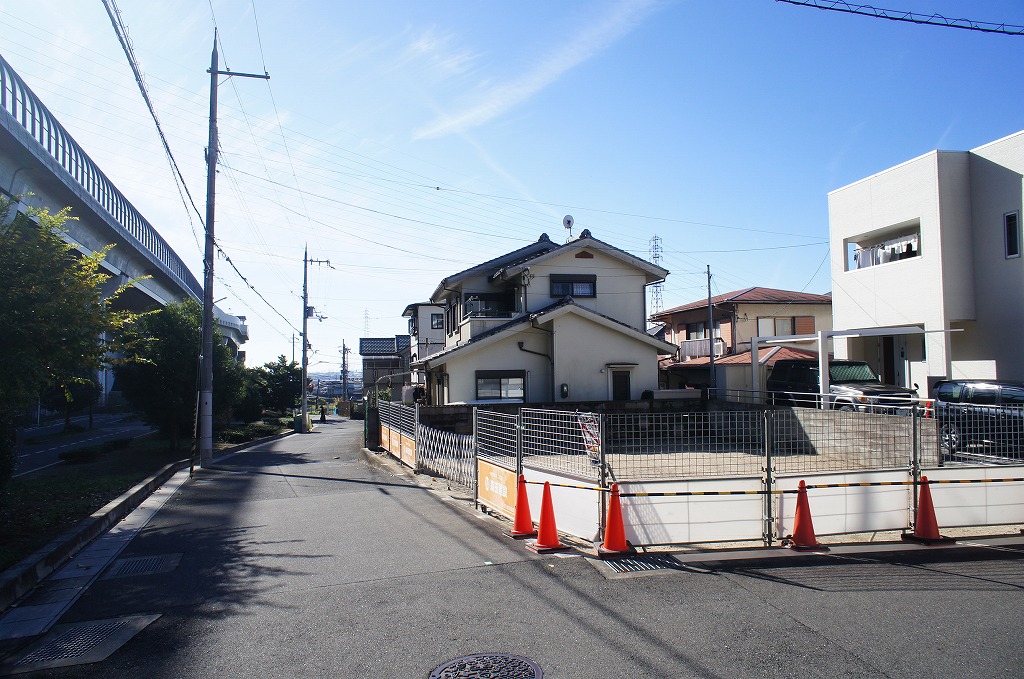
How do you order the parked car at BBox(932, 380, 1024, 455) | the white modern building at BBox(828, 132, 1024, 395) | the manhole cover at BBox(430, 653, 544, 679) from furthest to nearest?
1. the white modern building at BBox(828, 132, 1024, 395)
2. the parked car at BBox(932, 380, 1024, 455)
3. the manhole cover at BBox(430, 653, 544, 679)

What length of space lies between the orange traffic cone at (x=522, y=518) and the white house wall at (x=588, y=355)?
16.3 metres

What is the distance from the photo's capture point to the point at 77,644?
16.5ft

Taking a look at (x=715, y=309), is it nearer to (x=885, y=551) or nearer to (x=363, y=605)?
(x=885, y=551)

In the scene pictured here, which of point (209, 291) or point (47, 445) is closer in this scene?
point (209, 291)

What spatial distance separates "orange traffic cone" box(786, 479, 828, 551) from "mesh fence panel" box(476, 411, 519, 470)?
3.50 m

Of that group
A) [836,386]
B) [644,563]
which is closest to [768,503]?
[644,563]

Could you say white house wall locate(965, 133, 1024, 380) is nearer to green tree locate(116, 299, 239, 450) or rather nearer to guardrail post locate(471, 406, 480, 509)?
guardrail post locate(471, 406, 480, 509)

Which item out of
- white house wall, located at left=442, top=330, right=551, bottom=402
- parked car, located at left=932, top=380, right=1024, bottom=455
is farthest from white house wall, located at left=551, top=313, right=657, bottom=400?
parked car, located at left=932, top=380, right=1024, bottom=455

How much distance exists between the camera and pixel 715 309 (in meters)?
33.9

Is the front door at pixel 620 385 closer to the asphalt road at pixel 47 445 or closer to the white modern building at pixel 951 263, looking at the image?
the white modern building at pixel 951 263

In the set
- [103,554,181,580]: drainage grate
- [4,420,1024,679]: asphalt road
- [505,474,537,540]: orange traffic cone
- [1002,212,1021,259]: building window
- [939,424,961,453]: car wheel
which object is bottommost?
[103,554,181,580]: drainage grate

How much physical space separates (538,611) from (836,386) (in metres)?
16.1

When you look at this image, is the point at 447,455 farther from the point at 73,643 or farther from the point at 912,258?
the point at 912,258

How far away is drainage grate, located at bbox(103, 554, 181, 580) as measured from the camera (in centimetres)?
707
